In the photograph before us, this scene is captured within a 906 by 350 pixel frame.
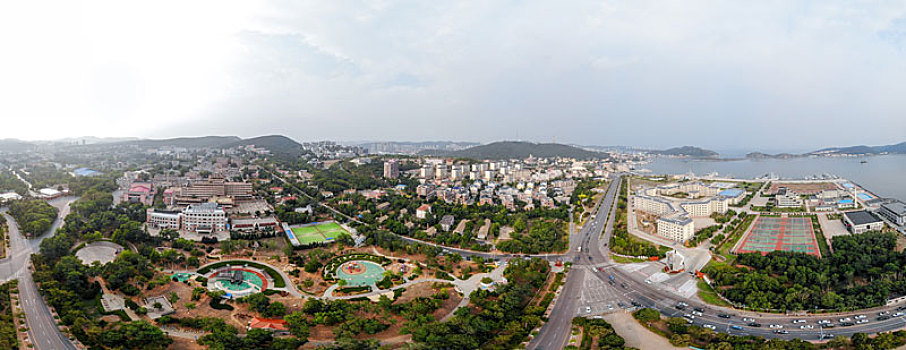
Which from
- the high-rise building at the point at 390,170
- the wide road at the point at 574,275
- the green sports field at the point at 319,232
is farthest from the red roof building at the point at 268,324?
the high-rise building at the point at 390,170

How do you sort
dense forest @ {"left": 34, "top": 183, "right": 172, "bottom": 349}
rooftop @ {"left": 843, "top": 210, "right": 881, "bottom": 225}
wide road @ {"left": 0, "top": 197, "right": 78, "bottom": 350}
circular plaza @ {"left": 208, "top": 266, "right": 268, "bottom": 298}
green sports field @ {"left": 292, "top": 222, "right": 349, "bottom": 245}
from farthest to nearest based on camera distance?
green sports field @ {"left": 292, "top": 222, "right": 349, "bottom": 245} < rooftop @ {"left": 843, "top": 210, "right": 881, "bottom": 225} < circular plaza @ {"left": 208, "top": 266, "right": 268, "bottom": 298} < wide road @ {"left": 0, "top": 197, "right": 78, "bottom": 350} < dense forest @ {"left": 34, "top": 183, "right": 172, "bottom": 349}

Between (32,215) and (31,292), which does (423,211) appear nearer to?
(31,292)

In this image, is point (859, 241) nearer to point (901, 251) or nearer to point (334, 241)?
point (901, 251)

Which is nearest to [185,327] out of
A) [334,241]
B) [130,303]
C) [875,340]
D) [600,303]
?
[130,303]

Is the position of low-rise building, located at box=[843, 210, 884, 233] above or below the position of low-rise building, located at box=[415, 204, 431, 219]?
above

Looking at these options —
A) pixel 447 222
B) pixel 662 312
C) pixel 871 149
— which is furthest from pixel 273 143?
pixel 871 149

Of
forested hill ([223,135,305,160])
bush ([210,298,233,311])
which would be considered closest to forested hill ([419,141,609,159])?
forested hill ([223,135,305,160])

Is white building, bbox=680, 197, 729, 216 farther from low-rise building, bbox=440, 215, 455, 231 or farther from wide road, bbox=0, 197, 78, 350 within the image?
wide road, bbox=0, 197, 78, 350

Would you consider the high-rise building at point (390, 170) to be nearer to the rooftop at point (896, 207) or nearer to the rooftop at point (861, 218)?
the rooftop at point (861, 218)
